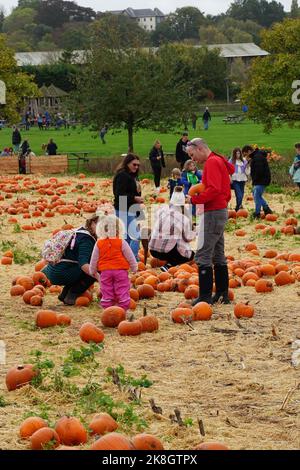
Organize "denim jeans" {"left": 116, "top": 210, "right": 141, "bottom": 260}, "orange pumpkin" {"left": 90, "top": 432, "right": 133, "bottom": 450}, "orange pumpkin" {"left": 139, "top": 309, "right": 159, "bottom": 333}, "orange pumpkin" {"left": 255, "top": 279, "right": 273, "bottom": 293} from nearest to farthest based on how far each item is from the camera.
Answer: "orange pumpkin" {"left": 90, "top": 432, "right": 133, "bottom": 450} → "orange pumpkin" {"left": 139, "top": 309, "right": 159, "bottom": 333} → "orange pumpkin" {"left": 255, "top": 279, "right": 273, "bottom": 293} → "denim jeans" {"left": 116, "top": 210, "right": 141, "bottom": 260}

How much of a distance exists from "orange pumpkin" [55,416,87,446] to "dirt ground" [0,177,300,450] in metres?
0.23

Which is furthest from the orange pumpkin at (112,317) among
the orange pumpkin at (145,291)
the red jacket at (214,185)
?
the orange pumpkin at (145,291)

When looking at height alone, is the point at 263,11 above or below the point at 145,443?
above

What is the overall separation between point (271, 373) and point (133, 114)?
2661 centimetres

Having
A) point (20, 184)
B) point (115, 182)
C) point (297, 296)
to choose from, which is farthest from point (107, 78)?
point (297, 296)

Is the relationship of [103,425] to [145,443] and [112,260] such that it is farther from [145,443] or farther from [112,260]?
[112,260]

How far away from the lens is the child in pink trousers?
30.9ft

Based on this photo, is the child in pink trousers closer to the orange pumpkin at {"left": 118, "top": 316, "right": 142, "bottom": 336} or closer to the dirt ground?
the dirt ground

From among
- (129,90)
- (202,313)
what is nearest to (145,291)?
(202,313)

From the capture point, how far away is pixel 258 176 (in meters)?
17.9

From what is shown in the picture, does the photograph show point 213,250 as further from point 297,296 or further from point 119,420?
point 119,420

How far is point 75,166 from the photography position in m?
33.6

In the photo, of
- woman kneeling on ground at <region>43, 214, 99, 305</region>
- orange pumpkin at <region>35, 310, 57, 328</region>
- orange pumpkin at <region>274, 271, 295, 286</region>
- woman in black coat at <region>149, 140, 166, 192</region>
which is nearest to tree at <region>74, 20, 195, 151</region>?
woman in black coat at <region>149, 140, 166, 192</region>

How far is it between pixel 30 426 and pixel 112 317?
345 centimetres
